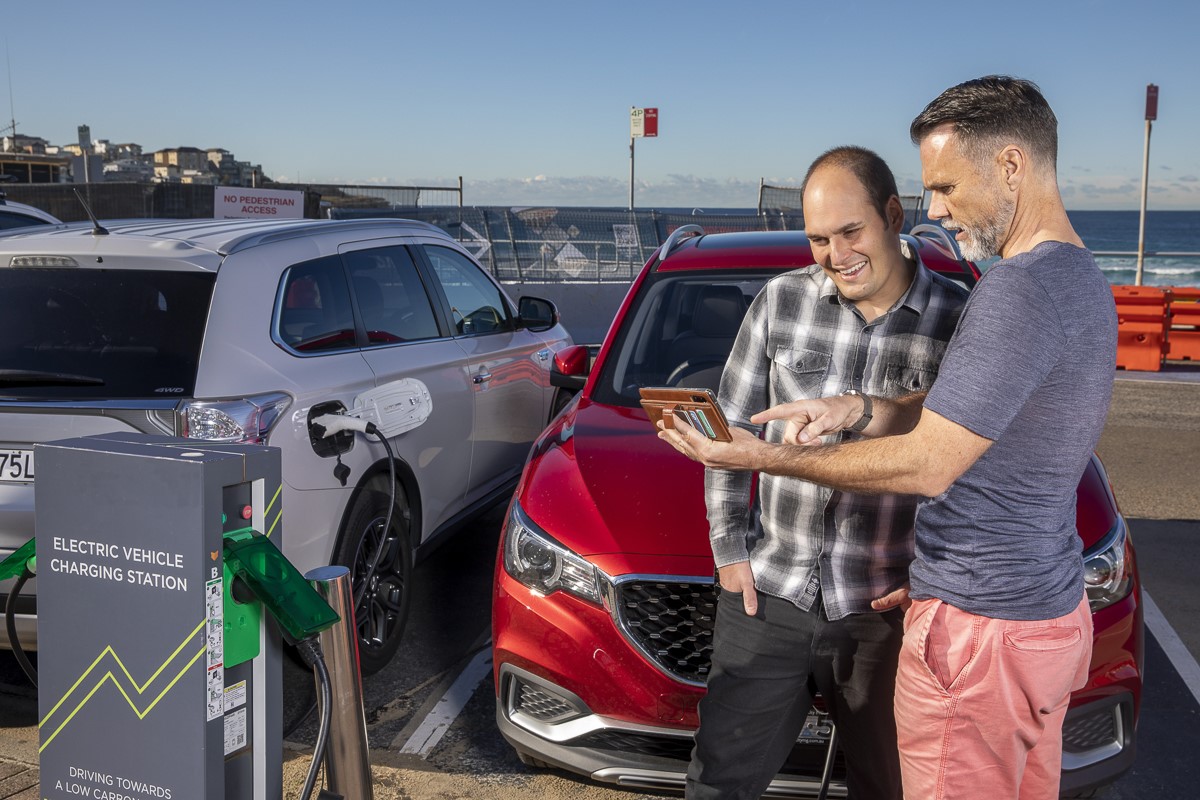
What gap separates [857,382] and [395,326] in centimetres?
284

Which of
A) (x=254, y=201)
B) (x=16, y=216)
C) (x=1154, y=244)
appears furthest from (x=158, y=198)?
(x=1154, y=244)

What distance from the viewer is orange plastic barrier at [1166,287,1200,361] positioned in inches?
543

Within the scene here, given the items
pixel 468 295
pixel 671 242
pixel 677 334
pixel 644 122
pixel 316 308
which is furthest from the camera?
pixel 644 122

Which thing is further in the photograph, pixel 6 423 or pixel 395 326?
pixel 395 326

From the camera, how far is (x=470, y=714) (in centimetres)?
403

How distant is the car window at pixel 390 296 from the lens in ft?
15.4

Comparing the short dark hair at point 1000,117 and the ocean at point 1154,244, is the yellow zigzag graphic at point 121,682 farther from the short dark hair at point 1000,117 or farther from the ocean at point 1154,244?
the ocean at point 1154,244

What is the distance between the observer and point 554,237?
17.5 metres

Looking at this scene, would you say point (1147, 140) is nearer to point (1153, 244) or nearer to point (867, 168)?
point (867, 168)

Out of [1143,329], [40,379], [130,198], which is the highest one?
[130,198]

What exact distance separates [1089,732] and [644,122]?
60.1ft

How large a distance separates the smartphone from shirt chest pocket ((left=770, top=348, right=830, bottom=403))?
43 centimetres

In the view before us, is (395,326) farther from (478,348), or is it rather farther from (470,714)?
(470,714)

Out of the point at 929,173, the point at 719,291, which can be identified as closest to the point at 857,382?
the point at 929,173
